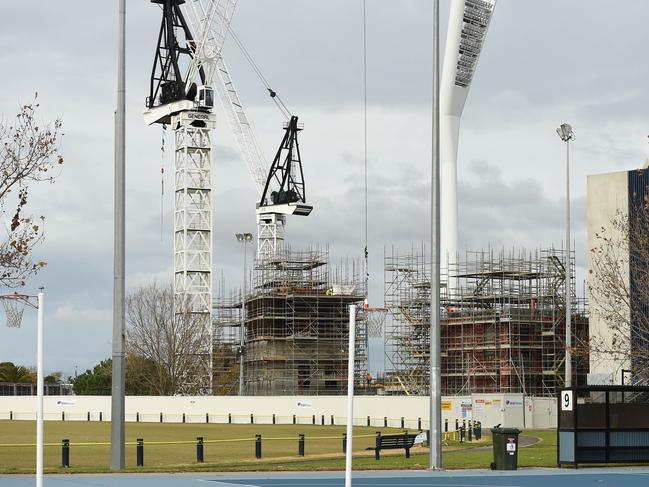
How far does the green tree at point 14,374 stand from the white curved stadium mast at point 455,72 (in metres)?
60.2

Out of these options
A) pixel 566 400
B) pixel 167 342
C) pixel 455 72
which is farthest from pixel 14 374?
pixel 566 400

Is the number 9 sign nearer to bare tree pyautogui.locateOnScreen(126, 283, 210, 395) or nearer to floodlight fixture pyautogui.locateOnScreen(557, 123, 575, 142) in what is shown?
floodlight fixture pyautogui.locateOnScreen(557, 123, 575, 142)

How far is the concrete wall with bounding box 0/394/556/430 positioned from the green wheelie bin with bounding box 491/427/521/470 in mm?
31615

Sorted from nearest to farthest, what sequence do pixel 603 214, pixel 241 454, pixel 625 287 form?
1. pixel 241 454
2. pixel 625 287
3. pixel 603 214

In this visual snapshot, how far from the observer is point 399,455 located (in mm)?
37062

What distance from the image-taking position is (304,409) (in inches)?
2933

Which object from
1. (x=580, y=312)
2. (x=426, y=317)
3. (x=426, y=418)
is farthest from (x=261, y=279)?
(x=426, y=418)

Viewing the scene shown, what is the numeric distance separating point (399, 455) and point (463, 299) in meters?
48.4

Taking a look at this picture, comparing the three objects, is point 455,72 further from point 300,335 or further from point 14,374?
point 14,374

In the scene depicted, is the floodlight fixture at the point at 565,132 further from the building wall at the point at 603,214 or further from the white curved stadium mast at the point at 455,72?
the white curved stadium mast at the point at 455,72

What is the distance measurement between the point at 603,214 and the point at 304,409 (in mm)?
22955

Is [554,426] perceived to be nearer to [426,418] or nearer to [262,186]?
[426,418]

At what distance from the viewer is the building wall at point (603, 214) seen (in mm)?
63531

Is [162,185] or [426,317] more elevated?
[162,185]
